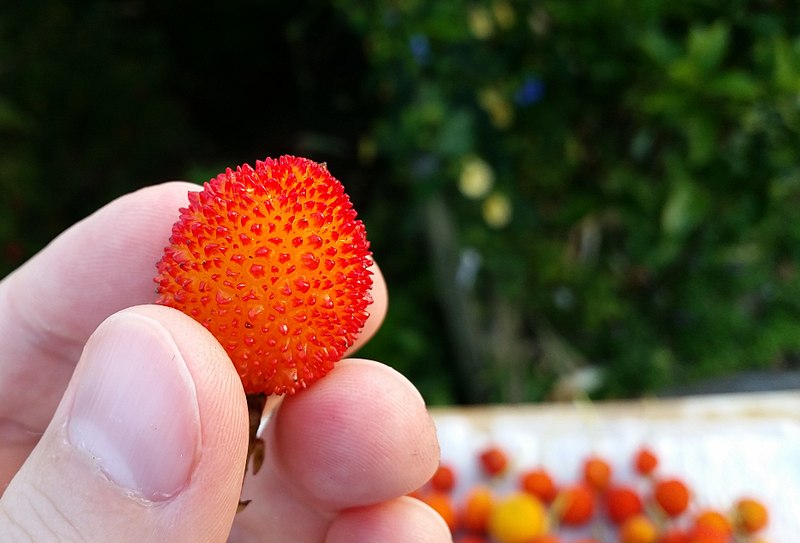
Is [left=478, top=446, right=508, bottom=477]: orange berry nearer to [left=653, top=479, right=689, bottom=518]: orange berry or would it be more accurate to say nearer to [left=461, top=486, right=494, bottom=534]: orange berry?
[left=461, top=486, right=494, bottom=534]: orange berry

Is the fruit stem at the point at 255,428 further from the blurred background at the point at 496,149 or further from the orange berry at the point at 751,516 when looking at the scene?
the orange berry at the point at 751,516

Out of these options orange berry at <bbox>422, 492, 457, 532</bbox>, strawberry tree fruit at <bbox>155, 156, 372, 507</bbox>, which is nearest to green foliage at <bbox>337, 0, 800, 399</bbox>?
orange berry at <bbox>422, 492, 457, 532</bbox>

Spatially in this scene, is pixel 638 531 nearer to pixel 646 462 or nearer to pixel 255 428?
pixel 646 462

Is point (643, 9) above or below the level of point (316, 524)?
above

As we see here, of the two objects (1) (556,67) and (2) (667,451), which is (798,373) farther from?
(1) (556,67)

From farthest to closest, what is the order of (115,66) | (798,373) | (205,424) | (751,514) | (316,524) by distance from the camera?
1. (115,66)
2. (798,373)
3. (751,514)
4. (316,524)
5. (205,424)

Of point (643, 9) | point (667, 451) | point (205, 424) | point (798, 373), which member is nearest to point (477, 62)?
point (643, 9)
